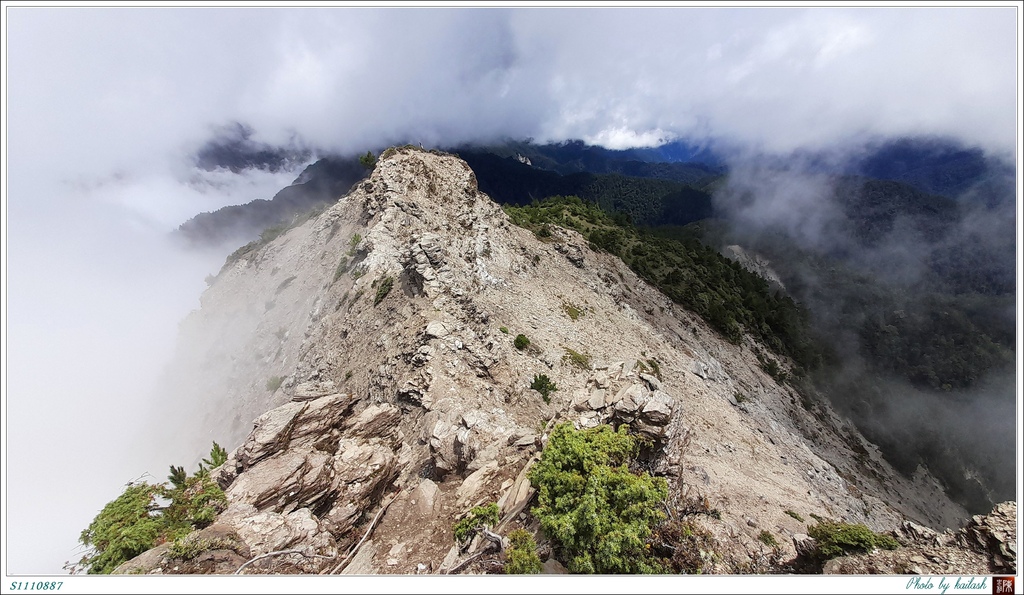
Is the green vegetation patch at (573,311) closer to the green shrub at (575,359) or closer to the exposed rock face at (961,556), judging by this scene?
the green shrub at (575,359)

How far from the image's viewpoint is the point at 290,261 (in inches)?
1961

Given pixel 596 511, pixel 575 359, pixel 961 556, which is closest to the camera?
pixel 596 511

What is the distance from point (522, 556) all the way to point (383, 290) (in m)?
26.0

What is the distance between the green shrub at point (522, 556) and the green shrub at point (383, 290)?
2478 cm

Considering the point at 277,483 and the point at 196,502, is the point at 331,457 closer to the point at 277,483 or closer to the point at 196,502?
the point at 277,483

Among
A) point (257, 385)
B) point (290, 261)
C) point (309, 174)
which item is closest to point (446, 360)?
point (257, 385)

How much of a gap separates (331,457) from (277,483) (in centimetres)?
248

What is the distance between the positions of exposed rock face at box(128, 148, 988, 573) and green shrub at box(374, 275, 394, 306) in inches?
7.7

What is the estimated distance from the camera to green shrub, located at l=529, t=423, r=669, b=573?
9.89m

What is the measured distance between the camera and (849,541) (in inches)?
451

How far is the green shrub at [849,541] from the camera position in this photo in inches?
444

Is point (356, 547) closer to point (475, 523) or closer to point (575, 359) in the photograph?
point (475, 523)

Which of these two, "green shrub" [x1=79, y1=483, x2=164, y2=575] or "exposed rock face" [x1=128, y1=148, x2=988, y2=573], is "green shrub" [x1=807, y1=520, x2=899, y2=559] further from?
"green shrub" [x1=79, y1=483, x2=164, y2=575]

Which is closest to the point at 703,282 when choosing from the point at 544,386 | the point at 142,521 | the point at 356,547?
the point at 544,386
